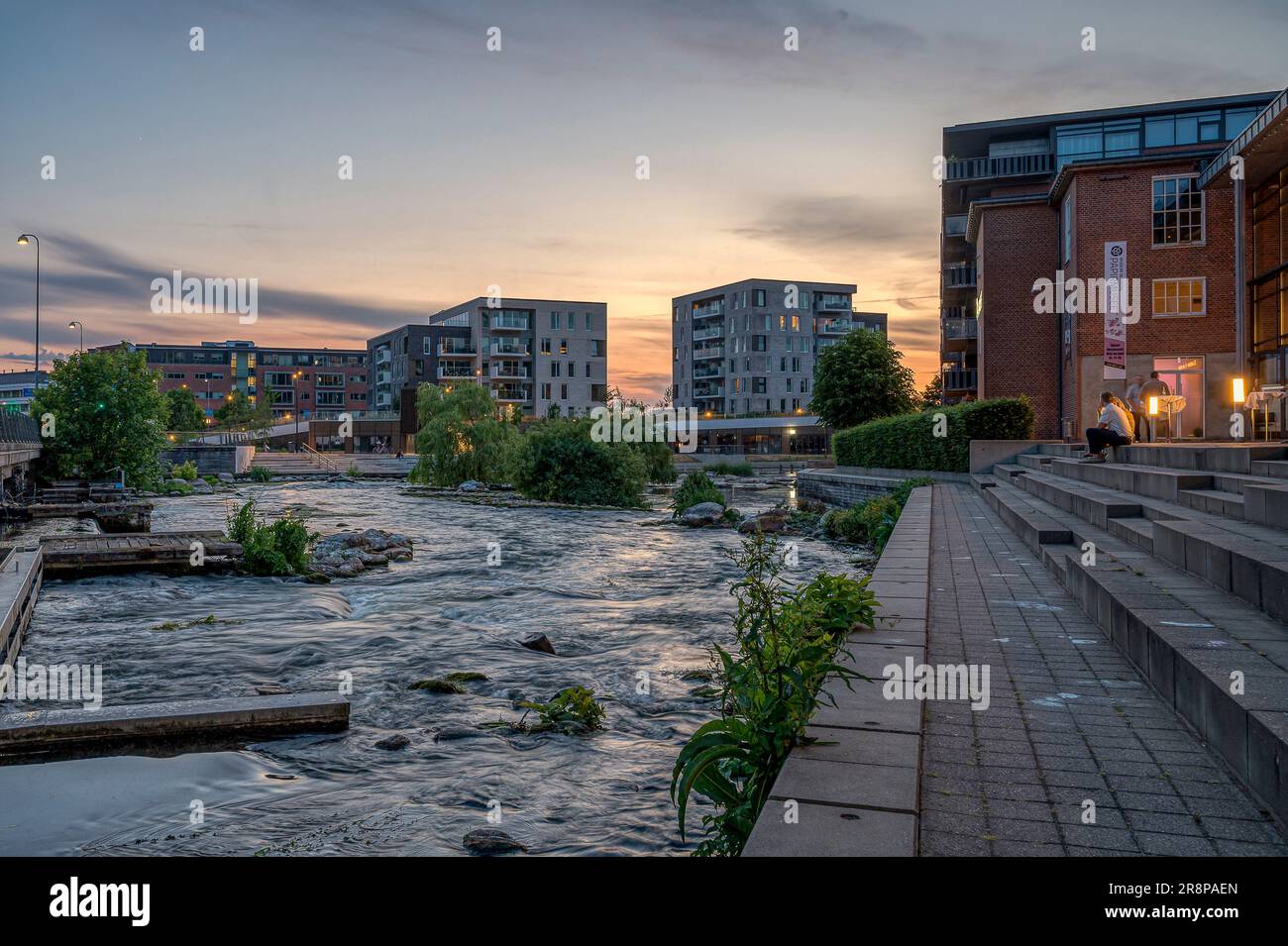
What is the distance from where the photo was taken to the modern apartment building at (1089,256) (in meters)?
30.4

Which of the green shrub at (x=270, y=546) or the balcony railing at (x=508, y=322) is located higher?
the balcony railing at (x=508, y=322)

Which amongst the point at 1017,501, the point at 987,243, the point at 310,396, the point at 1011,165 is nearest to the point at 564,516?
the point at 1017,501

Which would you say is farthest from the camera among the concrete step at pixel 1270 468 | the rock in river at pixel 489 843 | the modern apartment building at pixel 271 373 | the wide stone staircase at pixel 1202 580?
the modern apartment building at pixel 271 373

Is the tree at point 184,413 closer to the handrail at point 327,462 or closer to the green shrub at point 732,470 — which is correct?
the handrail at point 327,462

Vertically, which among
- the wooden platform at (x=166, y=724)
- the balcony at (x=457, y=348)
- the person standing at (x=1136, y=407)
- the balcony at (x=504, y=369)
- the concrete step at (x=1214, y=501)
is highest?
the balcony at (x=457, y=348)

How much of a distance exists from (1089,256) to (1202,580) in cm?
2872

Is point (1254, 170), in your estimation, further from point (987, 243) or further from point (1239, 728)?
point (1239, 728)

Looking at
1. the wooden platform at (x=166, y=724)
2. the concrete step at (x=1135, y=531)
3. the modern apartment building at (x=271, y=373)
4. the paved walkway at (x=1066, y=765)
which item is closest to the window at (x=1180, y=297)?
the concrete step at (x=1135, y=531)

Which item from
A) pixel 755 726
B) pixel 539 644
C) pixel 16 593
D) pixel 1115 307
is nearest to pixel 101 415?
pixel 16 593

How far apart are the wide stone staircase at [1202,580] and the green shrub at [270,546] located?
13.2 metres

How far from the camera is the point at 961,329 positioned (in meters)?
49.2

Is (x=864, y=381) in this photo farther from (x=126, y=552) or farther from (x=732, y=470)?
→ (x=126, y=552)
